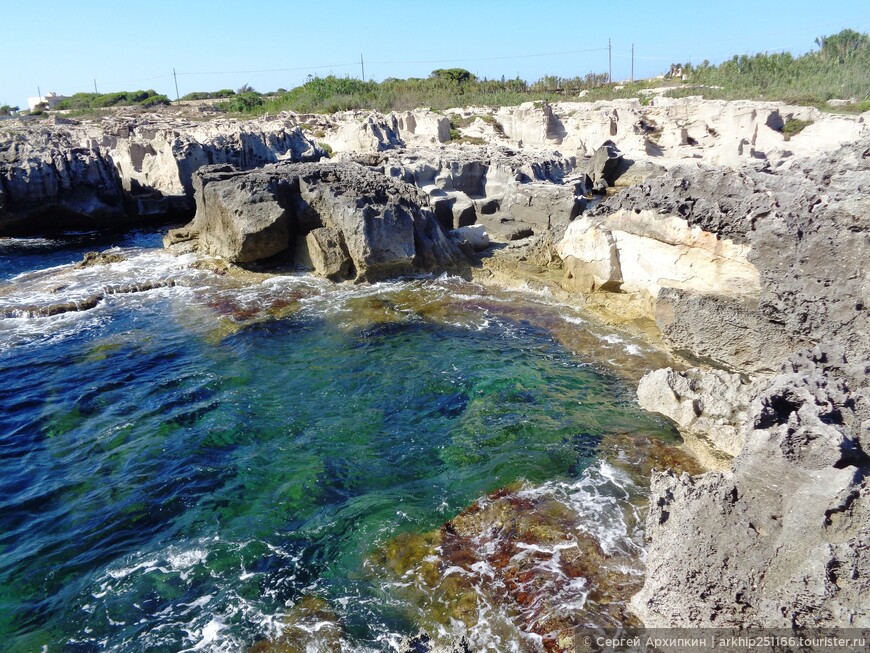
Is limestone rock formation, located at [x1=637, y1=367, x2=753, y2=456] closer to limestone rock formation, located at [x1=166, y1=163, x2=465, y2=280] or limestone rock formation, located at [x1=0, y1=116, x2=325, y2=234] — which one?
limestone rock formation, located at [x1=166, y1=163, x2=465, y2=280]

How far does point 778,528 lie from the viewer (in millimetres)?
5336

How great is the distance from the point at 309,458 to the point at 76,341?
29.3 feet

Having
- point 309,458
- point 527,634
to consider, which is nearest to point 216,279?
point 309,458

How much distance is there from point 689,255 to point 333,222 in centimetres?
1019

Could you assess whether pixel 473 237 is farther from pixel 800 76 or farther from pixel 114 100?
pixel 114 100

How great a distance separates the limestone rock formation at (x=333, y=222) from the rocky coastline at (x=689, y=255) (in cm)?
7

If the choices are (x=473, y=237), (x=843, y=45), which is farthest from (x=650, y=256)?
(x=843, y=45)

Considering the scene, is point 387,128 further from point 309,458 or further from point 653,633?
point 653,633

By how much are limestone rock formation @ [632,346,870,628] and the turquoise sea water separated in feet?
5.08

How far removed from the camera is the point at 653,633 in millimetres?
5656

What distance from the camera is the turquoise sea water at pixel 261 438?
6.78 meters

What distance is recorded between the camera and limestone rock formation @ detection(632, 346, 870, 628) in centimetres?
482

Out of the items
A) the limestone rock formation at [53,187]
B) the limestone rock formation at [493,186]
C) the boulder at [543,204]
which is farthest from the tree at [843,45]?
the limestone rock formation at [53,187]

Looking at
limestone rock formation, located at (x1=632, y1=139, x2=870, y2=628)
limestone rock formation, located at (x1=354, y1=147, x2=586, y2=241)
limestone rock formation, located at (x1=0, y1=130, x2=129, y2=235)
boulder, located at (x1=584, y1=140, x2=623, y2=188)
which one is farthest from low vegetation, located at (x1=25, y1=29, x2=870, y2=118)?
limestone rock formation, located at (x1=0, y1=130, x2=129, y2=235)
